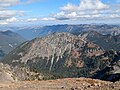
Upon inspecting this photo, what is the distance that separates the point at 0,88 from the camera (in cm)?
5225

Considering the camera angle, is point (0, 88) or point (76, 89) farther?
point (0, 88)

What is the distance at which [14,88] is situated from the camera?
171 ft

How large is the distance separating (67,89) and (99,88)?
24.0 feet

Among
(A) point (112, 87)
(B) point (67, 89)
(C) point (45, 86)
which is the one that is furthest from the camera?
(C) point (45, 86)

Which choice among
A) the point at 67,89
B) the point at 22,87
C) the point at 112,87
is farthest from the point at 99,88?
the point at 22,87

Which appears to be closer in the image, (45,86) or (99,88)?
(99,88)

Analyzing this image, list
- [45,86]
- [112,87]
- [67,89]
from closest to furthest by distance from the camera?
[112,87] < [67,89] < [45,86]

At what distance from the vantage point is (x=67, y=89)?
156ft

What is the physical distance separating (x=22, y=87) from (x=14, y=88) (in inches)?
55.8

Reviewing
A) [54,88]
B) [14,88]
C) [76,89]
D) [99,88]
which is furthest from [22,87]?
[99,88]

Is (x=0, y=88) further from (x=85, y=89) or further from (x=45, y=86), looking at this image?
(x=85, y=89)

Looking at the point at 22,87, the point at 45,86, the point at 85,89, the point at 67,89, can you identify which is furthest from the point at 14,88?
the point at 85,89

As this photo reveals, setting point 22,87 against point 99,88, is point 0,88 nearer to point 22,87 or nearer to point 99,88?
point 22,87

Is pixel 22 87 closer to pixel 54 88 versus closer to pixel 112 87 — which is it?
pixel 54 88
